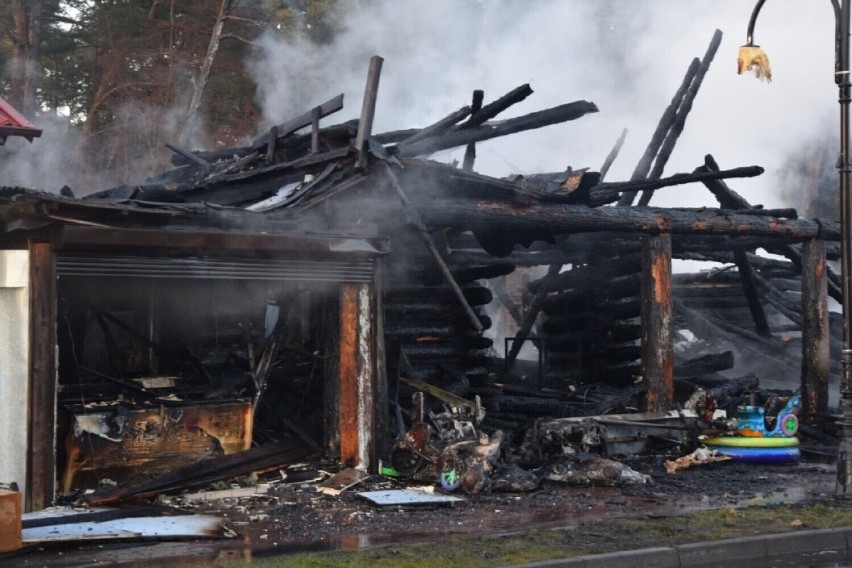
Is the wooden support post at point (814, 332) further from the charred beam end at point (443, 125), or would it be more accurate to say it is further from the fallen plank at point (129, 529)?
the fallen plank at point (129, 529)

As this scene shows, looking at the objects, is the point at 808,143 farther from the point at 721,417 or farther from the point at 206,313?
the point at 206,313

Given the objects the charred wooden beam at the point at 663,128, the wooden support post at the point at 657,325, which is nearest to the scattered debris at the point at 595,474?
the wooden support post at the point at 657,325

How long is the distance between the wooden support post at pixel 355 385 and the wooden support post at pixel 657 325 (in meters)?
4.87

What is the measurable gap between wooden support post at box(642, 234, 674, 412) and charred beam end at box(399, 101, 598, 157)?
2.40m

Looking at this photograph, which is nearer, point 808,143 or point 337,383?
point 337,383

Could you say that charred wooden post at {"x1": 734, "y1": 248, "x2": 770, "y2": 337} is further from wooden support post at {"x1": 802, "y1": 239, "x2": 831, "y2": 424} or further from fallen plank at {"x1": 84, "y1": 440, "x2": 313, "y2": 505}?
fallen plank at {"x1": 84, "y1": 440, "x2": 313, "y2": 505}

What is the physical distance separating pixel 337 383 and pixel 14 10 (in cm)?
1733

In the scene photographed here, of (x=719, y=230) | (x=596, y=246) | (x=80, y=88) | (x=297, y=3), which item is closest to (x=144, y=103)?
(x=80, y=88)

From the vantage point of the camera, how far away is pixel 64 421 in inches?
449

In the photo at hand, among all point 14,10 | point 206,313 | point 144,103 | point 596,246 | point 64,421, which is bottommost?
point 64,421

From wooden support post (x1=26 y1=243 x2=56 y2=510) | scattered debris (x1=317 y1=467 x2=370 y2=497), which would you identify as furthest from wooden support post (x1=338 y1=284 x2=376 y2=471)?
wooden support post (x1=26 y1=243 x2=56 y2=510)

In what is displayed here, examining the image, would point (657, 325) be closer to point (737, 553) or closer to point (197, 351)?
point (197, 351)

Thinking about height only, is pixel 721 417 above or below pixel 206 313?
below

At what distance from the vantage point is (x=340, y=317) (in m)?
12.5
